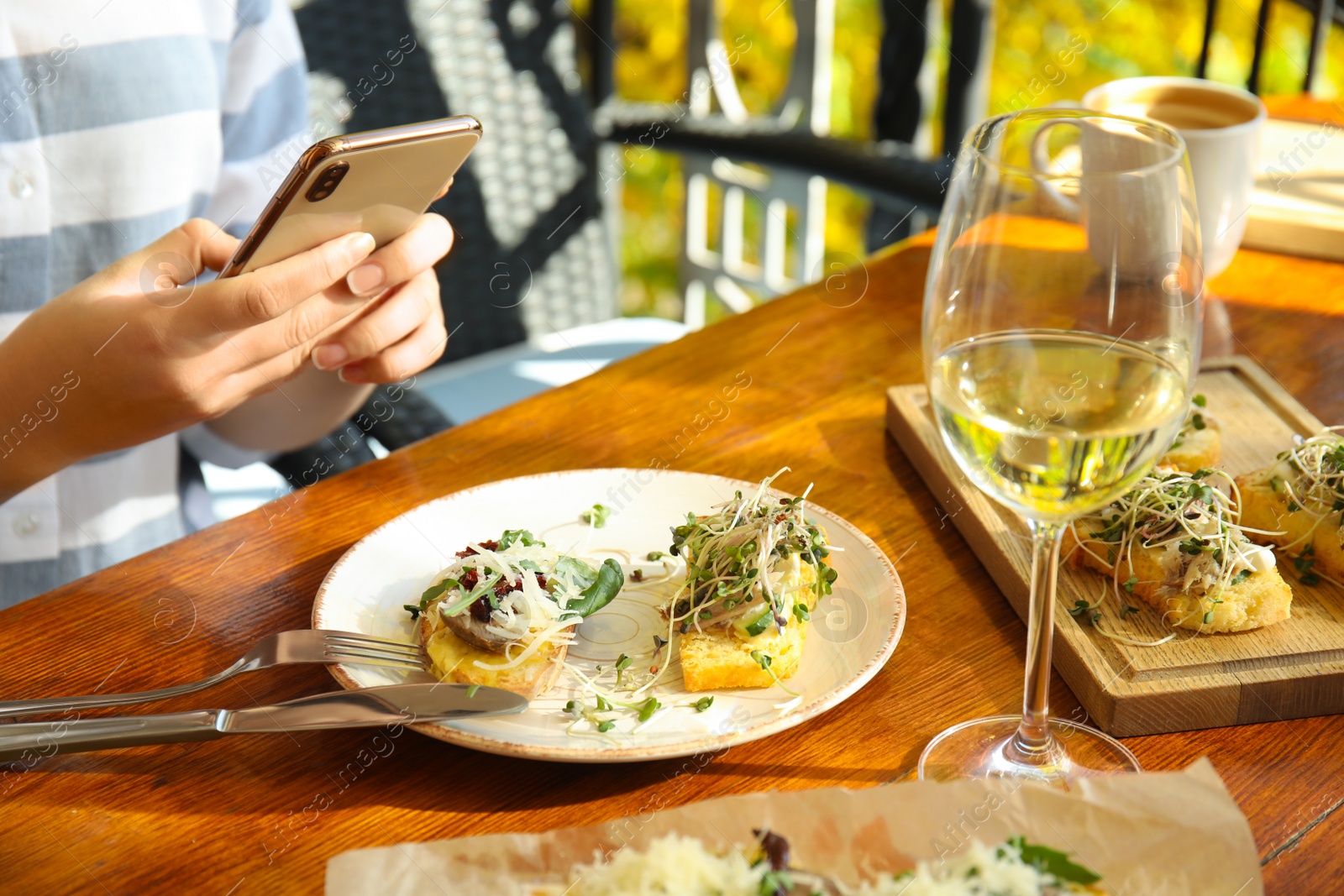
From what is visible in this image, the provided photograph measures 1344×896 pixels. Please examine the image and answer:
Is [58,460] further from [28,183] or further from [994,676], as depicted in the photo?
[994,676]

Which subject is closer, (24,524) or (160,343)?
(160,343)

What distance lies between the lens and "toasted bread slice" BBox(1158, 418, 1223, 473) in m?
0.93

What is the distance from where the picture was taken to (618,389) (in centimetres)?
116

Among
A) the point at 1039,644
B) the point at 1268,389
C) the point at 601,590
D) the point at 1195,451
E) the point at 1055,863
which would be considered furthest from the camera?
the point at 1268,389

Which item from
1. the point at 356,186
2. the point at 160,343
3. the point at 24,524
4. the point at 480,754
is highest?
the point at 356,186

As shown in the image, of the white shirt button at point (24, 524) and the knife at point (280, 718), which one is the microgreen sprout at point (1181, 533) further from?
the white shirt button at point (24, 524)

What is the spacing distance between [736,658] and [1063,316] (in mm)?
285

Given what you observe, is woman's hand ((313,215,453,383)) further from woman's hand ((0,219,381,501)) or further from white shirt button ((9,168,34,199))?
white shirt button ((9,168,34,199))

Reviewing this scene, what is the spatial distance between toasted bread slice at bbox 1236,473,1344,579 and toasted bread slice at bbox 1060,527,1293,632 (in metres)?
0.05

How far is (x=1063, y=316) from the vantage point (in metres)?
0.57

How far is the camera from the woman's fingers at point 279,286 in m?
0.85

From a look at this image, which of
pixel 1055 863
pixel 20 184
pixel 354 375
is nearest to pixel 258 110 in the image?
pixel 20 184

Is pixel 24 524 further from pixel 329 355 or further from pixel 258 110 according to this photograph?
pixel 258 110

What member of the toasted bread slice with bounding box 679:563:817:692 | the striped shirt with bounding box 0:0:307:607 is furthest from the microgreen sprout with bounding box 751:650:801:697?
the striped shirt with bounding box 0:0:307:607
